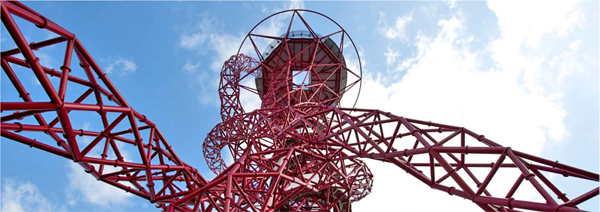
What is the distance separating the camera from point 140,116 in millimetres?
11203

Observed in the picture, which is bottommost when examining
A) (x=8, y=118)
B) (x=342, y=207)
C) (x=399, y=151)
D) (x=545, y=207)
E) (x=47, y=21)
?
(x=545, y=207)

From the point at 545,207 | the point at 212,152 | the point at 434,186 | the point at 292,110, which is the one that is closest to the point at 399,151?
the point at 434,186

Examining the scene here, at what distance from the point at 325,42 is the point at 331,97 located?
4.34m

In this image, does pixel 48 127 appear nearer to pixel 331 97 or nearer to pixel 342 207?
pixel 342 207

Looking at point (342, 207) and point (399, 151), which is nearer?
point (399, 151)

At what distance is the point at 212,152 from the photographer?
27906mm

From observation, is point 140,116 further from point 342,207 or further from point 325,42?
point 325,42

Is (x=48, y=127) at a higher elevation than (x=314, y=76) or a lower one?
Result: lower

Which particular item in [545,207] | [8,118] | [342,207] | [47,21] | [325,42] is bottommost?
[545,207]

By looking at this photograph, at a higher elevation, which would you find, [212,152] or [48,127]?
[212,152]

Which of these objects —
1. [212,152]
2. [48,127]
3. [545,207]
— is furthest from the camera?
[212,152]

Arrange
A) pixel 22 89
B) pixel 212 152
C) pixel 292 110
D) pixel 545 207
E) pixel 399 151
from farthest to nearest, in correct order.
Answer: pixel 212 152
pixel 292 110
pixel 399 151
pixel 22 89
pixel 545 207

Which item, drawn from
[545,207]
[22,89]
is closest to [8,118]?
[22,89]

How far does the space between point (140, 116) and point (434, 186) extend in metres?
9.15
